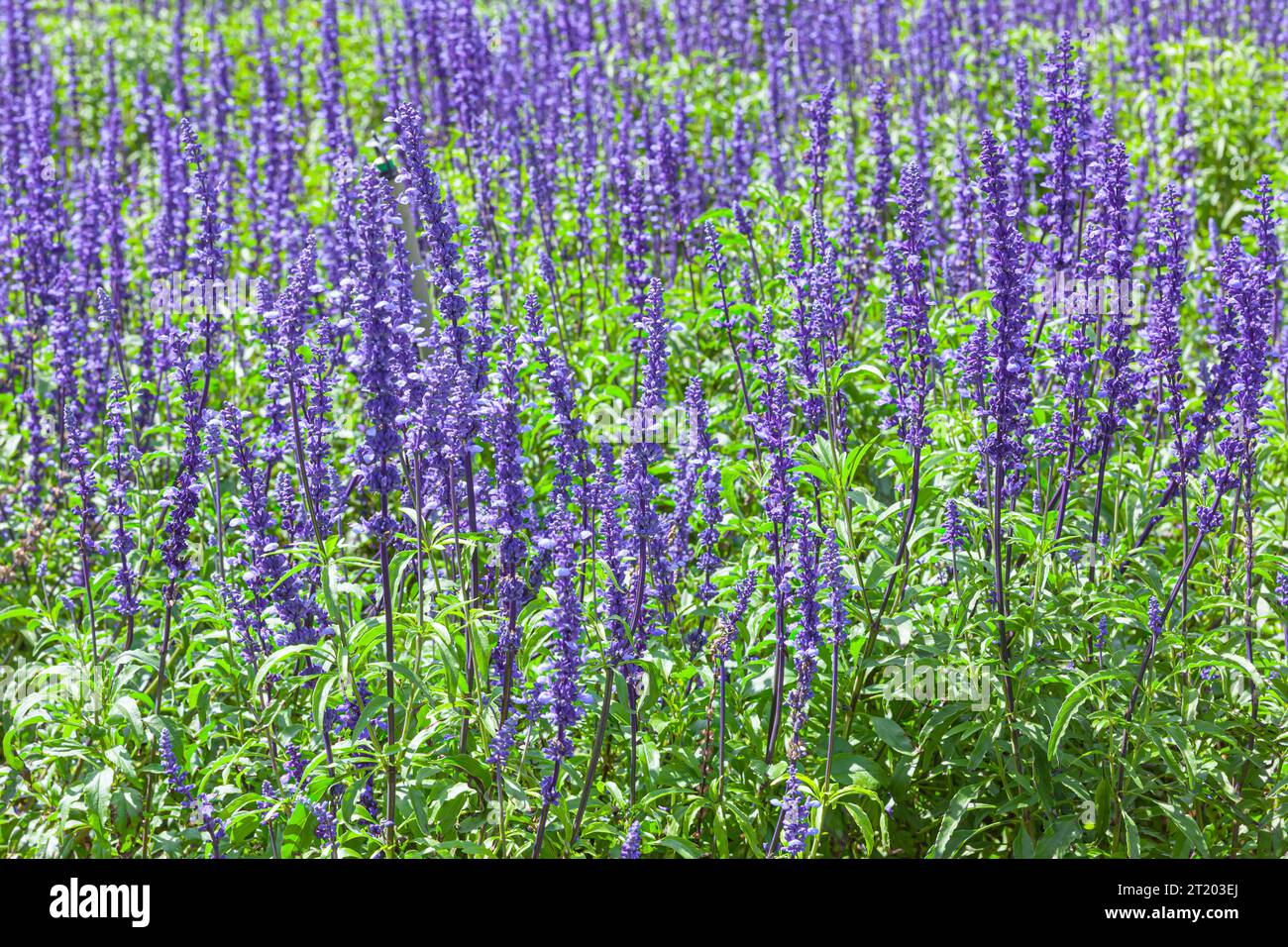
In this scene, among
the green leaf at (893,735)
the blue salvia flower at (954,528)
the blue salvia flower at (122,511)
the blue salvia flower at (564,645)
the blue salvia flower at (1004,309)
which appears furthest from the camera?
the blue salvia flower at (122,511)

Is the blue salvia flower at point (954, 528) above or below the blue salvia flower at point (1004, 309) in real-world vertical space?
below

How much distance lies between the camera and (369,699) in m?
4.27

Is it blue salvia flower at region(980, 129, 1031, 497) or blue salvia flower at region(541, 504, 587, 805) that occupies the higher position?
blue salvia flower at region(980, 129, 1031, 497)

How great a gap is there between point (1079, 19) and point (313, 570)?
13552 mm

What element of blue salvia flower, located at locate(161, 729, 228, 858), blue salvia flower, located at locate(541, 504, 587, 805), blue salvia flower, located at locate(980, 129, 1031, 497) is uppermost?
blue salvia flower, located at locate(980, 129, 1031, 497)

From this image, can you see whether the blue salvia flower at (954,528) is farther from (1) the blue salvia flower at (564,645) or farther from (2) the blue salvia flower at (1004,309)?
(1) the blue salvia flower at (564,645)

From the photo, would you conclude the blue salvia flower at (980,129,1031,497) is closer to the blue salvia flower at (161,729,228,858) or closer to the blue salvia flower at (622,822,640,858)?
the blue salvia flower at (622,822,640,858)

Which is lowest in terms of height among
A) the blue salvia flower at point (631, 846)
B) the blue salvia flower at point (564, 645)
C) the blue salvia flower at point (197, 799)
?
the blue salvia flower at point (197, 799)

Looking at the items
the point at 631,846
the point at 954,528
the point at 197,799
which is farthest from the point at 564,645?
the point at 954,528

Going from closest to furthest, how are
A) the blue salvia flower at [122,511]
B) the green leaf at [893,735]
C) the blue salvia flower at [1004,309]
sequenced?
the blue salvia flower at [1004,309], the green leaf at [893,735], the blue salvia flower at [122,511]

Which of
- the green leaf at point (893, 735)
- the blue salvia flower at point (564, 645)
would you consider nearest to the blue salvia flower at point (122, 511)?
the blue salvia flower at point (564, 645)

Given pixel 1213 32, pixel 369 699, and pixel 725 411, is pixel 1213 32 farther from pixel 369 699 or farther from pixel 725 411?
pixel 369 699

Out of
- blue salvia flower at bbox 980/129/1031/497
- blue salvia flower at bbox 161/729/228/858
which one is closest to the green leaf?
blue salvia flower at bbox 980/129/1031/497

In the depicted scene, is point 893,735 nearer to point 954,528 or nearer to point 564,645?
point 954,528
